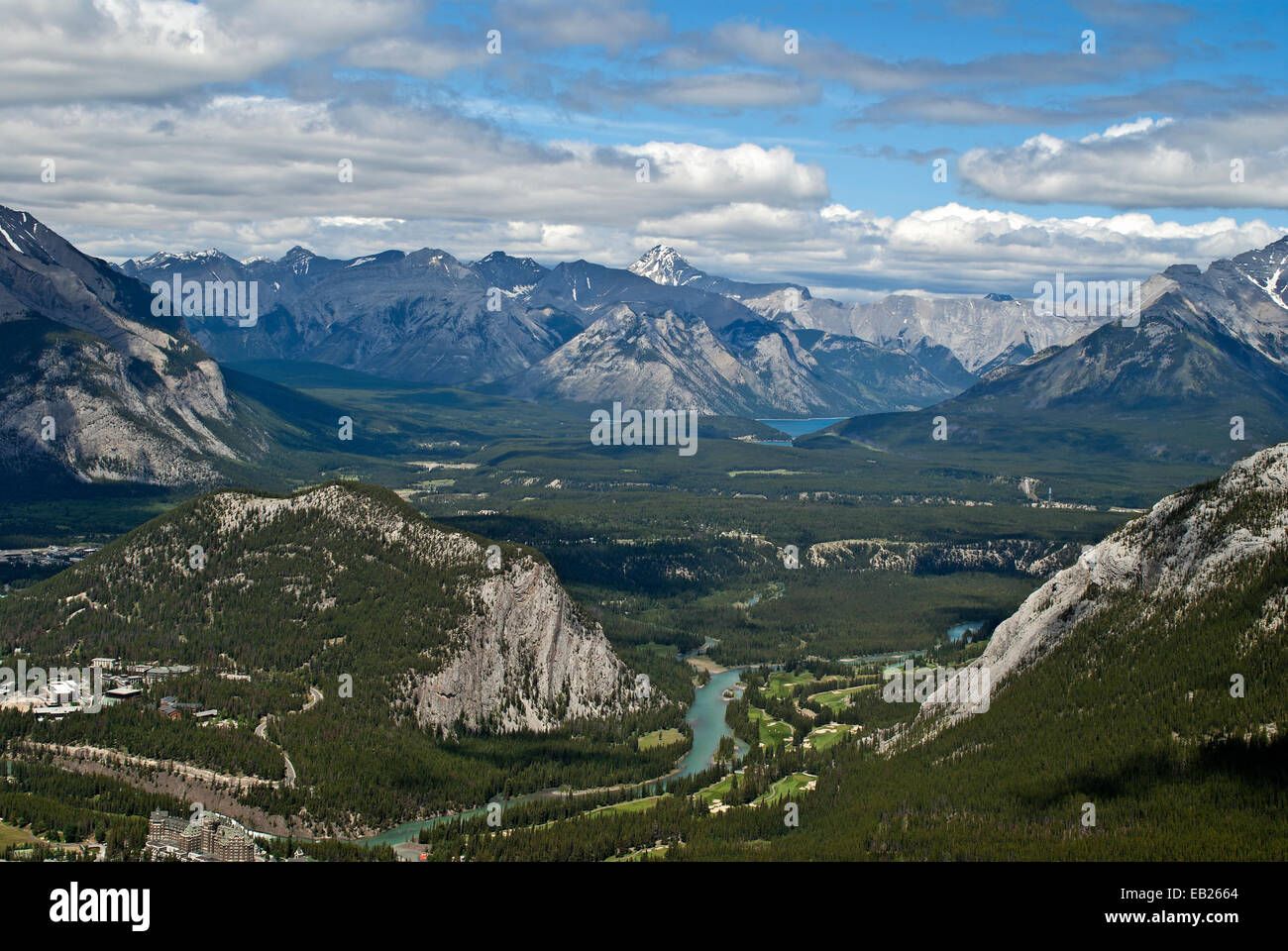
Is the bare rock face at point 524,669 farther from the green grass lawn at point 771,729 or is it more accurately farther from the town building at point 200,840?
the town building at point 200,840

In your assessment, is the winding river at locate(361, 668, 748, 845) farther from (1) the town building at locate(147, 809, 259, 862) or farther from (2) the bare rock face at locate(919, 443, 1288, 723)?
(2) the bare rock face at locate(919, 443, 1288, 723)

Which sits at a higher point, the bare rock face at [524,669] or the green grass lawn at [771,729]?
the bare rock face at [524,669]

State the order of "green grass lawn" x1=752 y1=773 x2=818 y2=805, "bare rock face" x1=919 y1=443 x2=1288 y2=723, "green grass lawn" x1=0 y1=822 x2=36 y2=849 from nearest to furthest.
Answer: "green grass lawn" x1=0 y1=822 x2=36 y2=849 → "bare rock face" x1=919 y1=443 x2=1288 y2=723 → "green grass lawn" x1=752 y1=773 x2=818 y2=805

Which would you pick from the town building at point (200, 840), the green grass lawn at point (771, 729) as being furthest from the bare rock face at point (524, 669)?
the town building at point (200, 840)

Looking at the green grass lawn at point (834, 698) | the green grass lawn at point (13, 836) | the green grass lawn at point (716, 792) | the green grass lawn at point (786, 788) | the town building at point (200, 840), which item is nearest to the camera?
the green grass lawn at point (13, 836)

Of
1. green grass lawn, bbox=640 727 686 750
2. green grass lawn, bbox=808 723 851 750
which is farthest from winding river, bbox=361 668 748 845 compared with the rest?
green grass lawn, bbox=808 723 851 750
